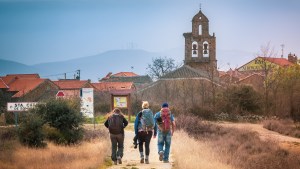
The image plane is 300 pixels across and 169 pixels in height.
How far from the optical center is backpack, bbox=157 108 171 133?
730 inches

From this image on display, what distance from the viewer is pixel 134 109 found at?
52.5 meters

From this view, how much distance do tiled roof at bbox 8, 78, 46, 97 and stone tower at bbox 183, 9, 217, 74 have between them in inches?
864

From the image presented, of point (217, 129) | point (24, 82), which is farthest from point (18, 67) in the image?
point (217, 129)

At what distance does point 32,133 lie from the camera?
23.6m

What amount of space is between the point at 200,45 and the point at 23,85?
26571 millimetres

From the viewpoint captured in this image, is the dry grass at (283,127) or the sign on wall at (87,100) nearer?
the sign on wall at (87,100)

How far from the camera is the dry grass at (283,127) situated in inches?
1539

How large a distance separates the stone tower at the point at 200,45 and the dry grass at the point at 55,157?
2153 inches

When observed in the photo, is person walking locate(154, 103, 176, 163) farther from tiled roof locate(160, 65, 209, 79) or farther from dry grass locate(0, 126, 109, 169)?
tiled roof locate(160, 65, 209, 79)

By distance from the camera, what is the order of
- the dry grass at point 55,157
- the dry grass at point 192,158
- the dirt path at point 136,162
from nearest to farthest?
the dry grass at point 192,158 → the dirt path at point 136,162 → the dry grass at point 55,157

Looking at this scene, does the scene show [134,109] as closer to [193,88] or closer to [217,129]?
[193,88]

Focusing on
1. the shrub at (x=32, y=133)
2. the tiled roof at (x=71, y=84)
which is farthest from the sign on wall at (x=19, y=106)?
the tiled roof at (x=71, y=84)

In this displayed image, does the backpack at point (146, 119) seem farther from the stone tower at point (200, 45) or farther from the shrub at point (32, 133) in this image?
the stone tower at point (200, 45)

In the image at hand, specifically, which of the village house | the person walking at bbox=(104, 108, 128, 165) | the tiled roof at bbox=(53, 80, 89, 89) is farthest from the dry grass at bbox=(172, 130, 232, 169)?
the tiled roof at bbox=(53, 80, 89, 89)
